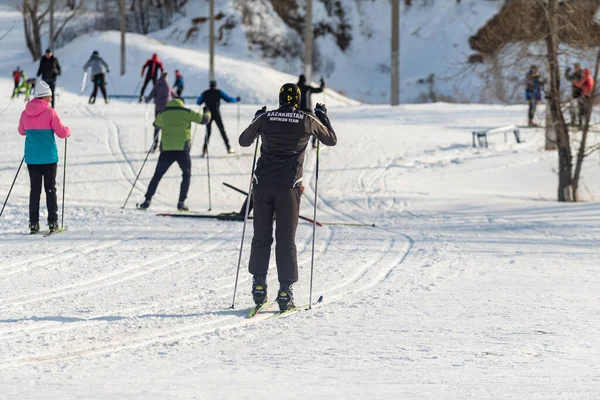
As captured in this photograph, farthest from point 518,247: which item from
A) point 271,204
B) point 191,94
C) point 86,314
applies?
point 191,94

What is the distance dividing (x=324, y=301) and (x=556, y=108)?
971 cm

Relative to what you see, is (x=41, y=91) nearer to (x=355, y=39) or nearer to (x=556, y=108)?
(x=556, y=108)

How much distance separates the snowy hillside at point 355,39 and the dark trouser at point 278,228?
1611 inches

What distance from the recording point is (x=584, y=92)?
17188mm

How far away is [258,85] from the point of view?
38.8 meters

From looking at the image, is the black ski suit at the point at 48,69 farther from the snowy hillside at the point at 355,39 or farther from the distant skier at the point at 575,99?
the snowy hillside at the point at 355,39

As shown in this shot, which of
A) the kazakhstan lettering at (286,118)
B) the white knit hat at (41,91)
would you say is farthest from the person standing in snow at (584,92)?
the kazakhstan lettering at (286,118)

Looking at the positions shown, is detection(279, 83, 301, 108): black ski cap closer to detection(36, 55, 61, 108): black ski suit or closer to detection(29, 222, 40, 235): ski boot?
detection(29, 222, 40, 235): ski boot

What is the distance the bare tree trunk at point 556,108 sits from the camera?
606 inches

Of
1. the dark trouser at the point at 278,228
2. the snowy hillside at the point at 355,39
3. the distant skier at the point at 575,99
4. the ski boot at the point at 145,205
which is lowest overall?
the ski boot at the point at 145,205

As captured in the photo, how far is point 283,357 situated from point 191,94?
32.8 meters

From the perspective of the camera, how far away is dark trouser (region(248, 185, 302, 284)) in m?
7.14

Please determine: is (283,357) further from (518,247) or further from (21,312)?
(518,247)

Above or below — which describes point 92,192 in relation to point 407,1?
below
